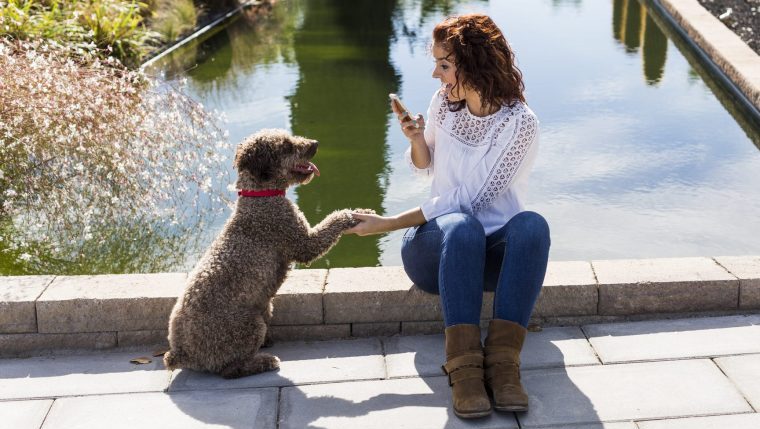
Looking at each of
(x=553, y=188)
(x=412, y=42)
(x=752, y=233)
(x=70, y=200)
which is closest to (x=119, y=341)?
(x=70, y=200)

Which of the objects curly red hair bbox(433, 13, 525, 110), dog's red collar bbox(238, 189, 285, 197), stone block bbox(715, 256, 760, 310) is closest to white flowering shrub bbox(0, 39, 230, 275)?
dog's red collar bbox(238, 189, 285, 197)

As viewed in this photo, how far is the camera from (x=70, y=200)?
501cm

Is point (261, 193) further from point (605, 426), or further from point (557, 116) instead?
point (557, 116)

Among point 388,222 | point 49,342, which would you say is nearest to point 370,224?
point 388,222

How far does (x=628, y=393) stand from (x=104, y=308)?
1.97 metres

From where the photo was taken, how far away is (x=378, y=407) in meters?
2.93

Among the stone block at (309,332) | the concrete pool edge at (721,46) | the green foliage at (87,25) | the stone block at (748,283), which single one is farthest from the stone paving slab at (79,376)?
the concrete pool edge at (721,46)

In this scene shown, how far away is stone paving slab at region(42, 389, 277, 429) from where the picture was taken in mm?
2859

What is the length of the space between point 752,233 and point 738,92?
294 cm

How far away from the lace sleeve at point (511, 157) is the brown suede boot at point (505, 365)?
1.67 feet

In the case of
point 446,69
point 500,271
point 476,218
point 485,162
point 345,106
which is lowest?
point 345,106

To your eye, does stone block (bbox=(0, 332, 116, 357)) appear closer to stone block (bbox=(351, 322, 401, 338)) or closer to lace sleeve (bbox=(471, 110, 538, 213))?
stone block (bbox=(351, 322, 401, 338))

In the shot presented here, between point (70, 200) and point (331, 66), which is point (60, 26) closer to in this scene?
point (331, 66)

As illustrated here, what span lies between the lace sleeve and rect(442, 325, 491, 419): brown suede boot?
0.54 metres
